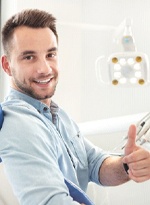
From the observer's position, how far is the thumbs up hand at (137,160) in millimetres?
1067

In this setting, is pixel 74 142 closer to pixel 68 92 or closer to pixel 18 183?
pixel 18 183

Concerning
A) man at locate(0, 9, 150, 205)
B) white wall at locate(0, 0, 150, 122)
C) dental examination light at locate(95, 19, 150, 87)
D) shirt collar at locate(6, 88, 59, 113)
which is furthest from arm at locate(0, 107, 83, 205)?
white wall at locate(0, 0, 150, 122)

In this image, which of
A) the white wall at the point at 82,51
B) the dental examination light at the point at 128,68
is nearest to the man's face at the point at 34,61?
the dental examination light at the point at 128,68

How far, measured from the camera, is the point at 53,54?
4.35ft

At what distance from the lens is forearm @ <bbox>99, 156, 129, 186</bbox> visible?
1.30 m

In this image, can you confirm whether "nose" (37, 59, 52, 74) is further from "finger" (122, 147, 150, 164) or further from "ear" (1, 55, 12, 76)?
"finger" (122, 147, 150, 164)

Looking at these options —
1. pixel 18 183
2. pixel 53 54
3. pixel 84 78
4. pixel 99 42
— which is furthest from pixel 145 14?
pixel 18 183

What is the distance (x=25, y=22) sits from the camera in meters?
1.30

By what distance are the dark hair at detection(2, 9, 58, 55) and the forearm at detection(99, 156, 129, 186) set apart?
1.61ft

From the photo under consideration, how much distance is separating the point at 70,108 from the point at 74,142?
933 millimetres

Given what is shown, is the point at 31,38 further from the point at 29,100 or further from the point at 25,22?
the point at 29,100

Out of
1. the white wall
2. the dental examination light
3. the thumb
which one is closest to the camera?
the thumb

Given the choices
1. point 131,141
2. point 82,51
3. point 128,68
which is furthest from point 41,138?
point 82,51

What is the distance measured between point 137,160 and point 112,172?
265 mm
